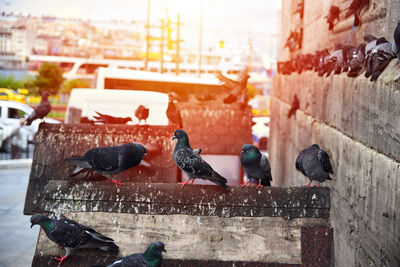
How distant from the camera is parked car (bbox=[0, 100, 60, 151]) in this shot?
22181mm

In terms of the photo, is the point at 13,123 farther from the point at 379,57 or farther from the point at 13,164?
the point at 379,57

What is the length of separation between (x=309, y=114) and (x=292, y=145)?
220cm

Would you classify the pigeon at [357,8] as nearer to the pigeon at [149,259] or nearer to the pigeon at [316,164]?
the pigeon at [316,164]

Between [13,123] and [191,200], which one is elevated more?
[191,200]

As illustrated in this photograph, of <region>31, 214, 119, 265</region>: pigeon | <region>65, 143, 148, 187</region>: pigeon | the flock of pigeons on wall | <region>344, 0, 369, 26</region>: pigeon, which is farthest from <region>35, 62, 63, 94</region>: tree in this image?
<region>31, 214, 119, 265</region>: pigeon

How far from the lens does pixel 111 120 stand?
706cm

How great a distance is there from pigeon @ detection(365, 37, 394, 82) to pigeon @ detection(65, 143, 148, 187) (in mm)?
2046

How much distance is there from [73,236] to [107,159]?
94 cm

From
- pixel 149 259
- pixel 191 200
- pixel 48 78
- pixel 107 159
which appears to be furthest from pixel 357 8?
pixel 48 78

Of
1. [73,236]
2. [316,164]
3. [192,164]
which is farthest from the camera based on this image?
[316,164]

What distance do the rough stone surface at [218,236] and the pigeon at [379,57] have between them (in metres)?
1.20

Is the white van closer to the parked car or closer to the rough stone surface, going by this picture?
the parked car

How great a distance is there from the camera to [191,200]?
3832mm

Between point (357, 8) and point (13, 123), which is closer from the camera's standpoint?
point (357, 8)
